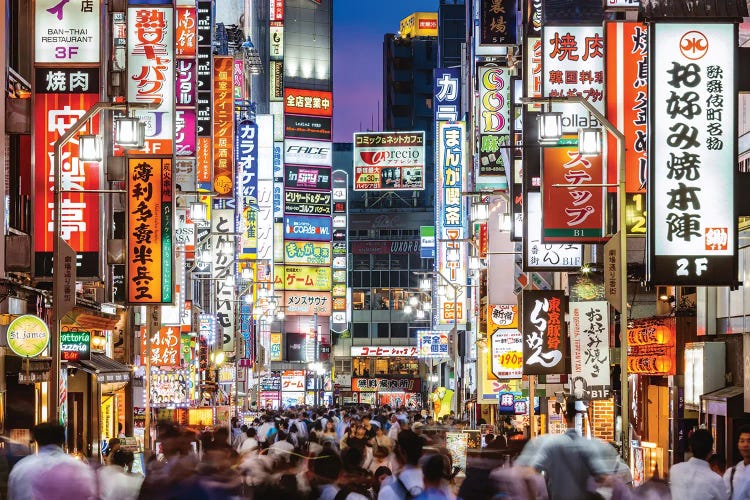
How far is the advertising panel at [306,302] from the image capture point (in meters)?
78.6

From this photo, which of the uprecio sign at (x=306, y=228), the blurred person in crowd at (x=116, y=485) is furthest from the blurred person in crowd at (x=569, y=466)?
the uprecio sign at (x=306, y=228)

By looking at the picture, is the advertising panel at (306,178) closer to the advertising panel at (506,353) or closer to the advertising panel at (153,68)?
the advertising panel at (506,353)

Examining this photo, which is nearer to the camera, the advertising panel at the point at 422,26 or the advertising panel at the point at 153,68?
the advertising panel at the point at 153,68

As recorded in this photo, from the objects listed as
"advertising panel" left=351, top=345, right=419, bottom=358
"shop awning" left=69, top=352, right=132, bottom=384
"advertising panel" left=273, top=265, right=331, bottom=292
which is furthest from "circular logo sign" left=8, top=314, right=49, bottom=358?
"advertising panel" left=351, top=345, right=419, bottom=358

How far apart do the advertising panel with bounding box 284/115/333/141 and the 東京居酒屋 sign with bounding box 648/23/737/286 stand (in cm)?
6937

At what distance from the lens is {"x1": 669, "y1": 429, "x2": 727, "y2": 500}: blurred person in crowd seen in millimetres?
10734

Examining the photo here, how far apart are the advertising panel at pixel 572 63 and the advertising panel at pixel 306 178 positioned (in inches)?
2306

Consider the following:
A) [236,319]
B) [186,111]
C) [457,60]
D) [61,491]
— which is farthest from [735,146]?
[457,60]

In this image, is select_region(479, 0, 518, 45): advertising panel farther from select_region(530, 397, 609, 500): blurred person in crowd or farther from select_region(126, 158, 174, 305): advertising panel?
select_region(530, 397, 609, 500): blurred person in crowd

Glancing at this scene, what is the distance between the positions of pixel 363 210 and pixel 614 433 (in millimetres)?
93374

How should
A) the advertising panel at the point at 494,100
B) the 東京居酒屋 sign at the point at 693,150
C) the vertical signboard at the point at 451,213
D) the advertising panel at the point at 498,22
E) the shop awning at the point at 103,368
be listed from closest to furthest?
the 東京居酒屋 sign at the point at 693,150 < the shop awning at the point at 103,368 < the advertising panel at the point at 494,100 < the advertising panel at the point at 498,22 < the vertical signboard at the point at 451,213

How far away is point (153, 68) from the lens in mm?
28344

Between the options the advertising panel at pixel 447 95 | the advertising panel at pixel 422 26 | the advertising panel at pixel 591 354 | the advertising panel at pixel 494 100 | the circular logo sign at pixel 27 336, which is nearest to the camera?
the circular logo sign at pixel 27 336

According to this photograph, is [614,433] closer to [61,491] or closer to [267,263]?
[61,491]
